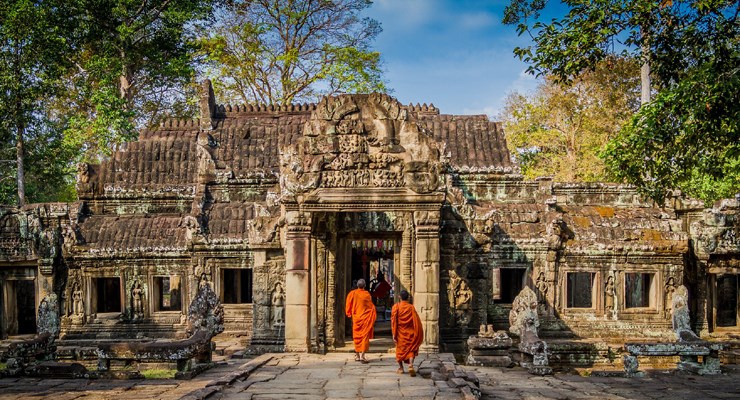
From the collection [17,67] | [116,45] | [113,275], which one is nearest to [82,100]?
[116,45]

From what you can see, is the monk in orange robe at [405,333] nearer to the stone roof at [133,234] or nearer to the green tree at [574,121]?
the stone roof at [133,234]

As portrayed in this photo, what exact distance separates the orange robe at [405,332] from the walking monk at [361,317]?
1067mm

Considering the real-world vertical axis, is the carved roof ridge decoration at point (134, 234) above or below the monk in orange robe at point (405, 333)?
above

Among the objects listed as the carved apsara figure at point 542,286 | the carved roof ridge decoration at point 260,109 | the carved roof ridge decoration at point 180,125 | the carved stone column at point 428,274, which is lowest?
the carved apsara figure at point 542,286

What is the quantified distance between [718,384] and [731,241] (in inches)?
276

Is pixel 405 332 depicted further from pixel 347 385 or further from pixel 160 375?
pixel 160 375

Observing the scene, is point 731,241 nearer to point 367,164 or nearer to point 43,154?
point 367,164

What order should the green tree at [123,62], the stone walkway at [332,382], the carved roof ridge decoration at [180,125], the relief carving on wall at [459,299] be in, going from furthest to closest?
the green tree at [123,62] < the carved roof ridge decoration at [180,125] < the relief carving on wall at [459,299] < the stone walkway at [332,382]

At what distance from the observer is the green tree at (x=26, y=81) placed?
2289 cm

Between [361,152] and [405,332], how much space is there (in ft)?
11.0

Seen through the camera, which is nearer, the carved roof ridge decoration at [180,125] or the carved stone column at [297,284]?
the carved stone column at [297,284]

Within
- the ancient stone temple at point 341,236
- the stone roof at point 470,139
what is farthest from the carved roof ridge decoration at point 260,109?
the stone roof at point 470,139

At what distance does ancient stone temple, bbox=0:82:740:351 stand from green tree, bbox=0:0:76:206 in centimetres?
508

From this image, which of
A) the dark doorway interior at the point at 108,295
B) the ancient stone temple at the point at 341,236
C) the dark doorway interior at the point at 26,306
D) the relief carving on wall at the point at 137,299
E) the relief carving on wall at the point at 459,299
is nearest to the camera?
the ancient stone temple at the point at 341,236
